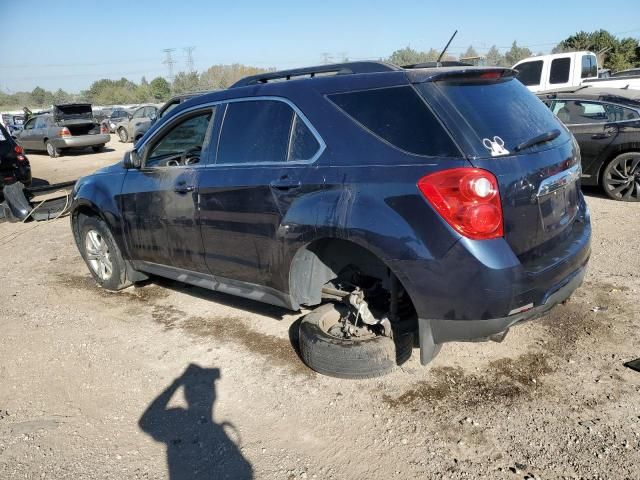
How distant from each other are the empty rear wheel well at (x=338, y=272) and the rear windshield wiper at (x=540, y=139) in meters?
1.06

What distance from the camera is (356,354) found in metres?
3.22

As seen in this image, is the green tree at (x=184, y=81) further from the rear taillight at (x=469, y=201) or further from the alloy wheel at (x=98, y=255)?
the rear taillight at (x=469, y=201)

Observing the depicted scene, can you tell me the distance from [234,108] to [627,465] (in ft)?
10.4

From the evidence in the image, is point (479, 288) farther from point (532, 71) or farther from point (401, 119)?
point (532, 71)

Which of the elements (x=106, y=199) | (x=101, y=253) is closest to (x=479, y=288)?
(x=106, y=199)

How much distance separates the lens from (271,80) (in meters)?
3.78

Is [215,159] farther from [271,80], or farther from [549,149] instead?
[549,149]

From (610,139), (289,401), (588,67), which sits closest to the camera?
(289,401)

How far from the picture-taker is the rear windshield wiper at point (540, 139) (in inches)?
111

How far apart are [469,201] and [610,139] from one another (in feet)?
19.8

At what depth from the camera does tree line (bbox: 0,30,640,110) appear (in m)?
32.4

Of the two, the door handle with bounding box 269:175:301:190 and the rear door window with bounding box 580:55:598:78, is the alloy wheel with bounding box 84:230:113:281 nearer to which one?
the door handle with bounding box 269:175:301:190

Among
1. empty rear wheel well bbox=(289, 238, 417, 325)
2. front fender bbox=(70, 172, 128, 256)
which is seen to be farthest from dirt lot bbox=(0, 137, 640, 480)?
front fender bbox=(70, 172, 128, 256)

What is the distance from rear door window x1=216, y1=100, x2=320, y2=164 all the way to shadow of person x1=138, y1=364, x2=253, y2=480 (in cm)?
153
